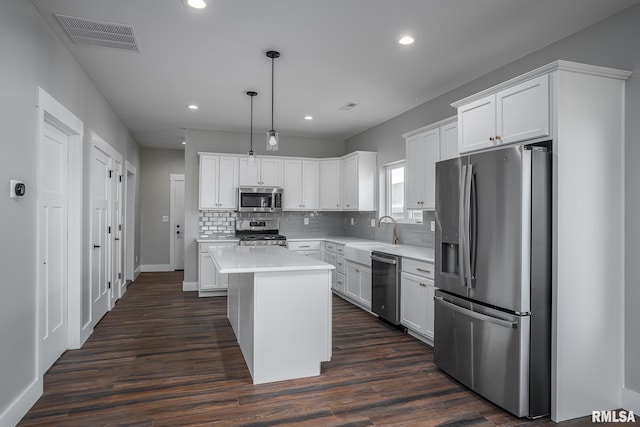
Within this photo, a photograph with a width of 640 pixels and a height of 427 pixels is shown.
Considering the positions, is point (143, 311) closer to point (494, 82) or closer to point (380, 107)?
point (380, 107)

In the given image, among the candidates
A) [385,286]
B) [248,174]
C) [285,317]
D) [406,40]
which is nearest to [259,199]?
[248,174]

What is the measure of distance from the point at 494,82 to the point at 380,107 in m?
1.64

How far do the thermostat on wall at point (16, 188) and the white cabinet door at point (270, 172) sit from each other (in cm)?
408

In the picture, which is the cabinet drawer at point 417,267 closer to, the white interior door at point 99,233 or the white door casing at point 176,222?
the white interior door at point 99,233

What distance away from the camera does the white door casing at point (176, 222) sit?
8.38m

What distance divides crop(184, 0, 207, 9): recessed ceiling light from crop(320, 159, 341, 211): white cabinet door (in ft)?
13.6

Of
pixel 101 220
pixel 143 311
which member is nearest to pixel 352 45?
pixel 101 220

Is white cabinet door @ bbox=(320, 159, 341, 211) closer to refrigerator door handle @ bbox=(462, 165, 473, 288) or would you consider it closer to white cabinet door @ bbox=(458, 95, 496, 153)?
white cabinet door @ bbox=(458, 95, 496, 153)

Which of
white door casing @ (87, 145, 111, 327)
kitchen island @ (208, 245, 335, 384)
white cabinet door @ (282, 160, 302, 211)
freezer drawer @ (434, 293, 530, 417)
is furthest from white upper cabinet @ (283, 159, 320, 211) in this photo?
freezer drawer @ (434, 293, 530, 417)

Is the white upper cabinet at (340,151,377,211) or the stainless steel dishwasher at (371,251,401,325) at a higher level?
the white upper cabinet at (340,151,377,211)

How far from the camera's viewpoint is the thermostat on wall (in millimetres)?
2250

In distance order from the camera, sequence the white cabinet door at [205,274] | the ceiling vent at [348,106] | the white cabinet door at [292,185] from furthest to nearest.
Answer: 1. the white cabinet door at [292,185]
2. the white cabinet door at [205,274]
3. the ceiling vent at [348,106]

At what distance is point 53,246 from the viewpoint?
10.4 ft

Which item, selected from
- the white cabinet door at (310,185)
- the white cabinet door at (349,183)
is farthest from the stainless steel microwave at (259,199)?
the white cabinet door at (349,183)
